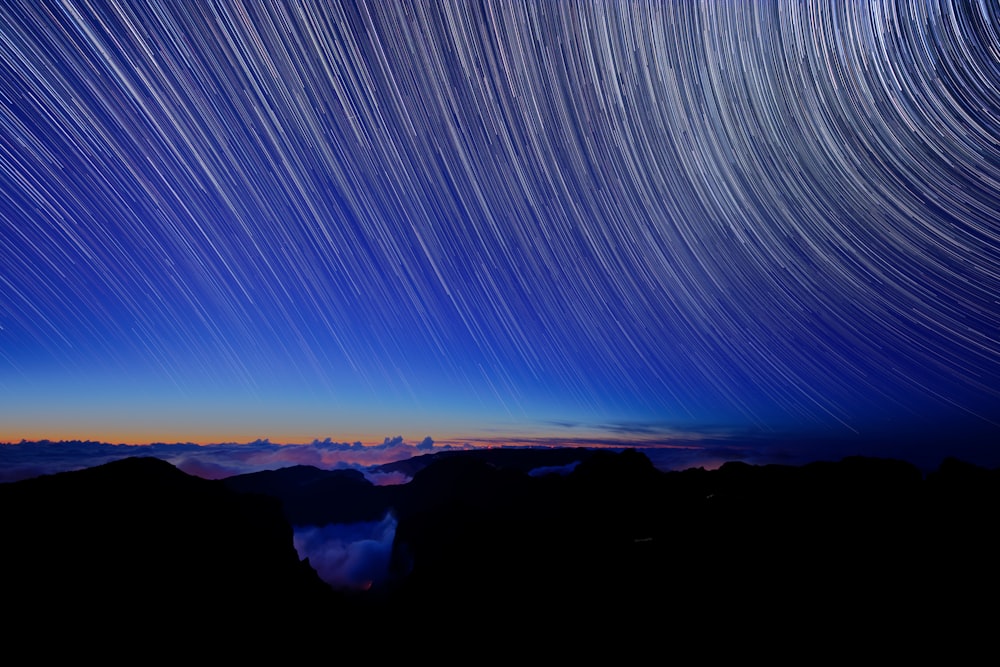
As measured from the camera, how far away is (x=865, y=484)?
64.4 metres

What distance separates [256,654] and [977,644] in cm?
6312

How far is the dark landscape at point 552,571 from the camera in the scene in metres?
32.6

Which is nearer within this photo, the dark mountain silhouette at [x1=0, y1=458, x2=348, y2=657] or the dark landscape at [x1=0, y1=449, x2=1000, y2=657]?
the dark landscape at [x1=0, y1=449, x2=1000, y2=657]

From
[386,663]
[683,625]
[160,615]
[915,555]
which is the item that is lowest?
[386,663]

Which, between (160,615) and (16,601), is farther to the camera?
(160,615)

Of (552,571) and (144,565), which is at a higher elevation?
(144,565)

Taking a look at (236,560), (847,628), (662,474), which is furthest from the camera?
(662,474)

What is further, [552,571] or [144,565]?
[552,571]

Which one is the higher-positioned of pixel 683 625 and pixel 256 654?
pixel 683 625

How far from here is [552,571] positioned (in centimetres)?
5303

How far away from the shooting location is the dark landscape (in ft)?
107

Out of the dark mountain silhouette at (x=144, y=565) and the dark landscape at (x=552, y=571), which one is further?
the dark mountain silhouette at (x=144, y=565)

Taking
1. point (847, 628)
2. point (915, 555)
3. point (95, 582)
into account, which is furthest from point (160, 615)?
point (915, 555)

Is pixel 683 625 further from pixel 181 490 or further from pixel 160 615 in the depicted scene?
pixel 181 490
